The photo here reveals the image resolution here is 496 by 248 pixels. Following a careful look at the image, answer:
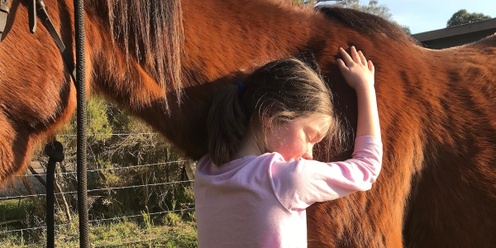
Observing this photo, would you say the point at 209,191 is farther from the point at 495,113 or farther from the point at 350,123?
the point at 495,113

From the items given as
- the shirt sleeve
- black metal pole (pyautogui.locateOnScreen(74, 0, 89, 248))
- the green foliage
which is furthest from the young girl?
the green foliage

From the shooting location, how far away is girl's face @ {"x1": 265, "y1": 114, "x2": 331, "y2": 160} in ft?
4.81

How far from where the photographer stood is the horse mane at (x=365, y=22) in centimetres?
188

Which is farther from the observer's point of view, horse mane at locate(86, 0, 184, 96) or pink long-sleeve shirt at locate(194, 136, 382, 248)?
horse mane at locate(86, 0, 184, 96)

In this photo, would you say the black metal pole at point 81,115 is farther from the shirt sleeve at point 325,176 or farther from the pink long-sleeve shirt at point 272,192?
the shirt sleeve at point 325,176

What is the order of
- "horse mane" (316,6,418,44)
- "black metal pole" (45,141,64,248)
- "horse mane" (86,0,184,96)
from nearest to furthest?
"horse mane" (86,0,184,96) < "black metal pole" (45,141,64,248) < "horse mane" (316,6,418,44)

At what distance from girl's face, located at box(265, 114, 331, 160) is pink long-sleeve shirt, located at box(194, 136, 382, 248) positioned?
2.0 inches

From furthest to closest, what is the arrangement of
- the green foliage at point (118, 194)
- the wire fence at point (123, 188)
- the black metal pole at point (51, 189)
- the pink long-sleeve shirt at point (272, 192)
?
the wire fence at point (123, 188)
the green foliage at point (118, 194)
the black metal pole at point (51, 189)
the pink long-sleeve shirt at point (272, 192)

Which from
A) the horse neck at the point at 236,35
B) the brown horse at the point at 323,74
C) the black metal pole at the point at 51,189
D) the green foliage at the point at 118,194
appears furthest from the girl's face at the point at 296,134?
the green foliage at the point at 118,194

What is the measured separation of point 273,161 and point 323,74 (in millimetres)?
431

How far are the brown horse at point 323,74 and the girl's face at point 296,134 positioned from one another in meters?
0.13

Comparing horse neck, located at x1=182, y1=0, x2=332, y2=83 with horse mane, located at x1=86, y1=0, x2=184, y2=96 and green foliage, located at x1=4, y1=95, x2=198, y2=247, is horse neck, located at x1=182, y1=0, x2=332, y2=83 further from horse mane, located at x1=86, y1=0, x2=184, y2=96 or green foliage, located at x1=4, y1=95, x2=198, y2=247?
green foliage, located at x1=4, y1=95, x2=198, y2=247

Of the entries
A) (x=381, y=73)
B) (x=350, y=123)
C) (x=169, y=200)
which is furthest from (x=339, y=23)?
(x=169, y=200)

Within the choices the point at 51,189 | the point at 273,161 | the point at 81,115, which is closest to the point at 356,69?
the point at 273,161
